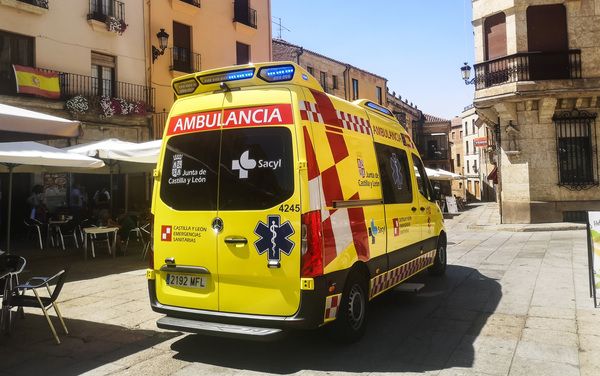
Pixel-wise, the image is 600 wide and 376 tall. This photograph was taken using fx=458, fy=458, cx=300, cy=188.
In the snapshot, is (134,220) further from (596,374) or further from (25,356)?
(596,374)

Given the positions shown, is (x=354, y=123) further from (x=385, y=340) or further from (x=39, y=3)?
(x=39, y=3)

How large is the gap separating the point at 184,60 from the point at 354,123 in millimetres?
16992

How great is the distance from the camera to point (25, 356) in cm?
448

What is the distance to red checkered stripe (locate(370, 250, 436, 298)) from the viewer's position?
200 inches

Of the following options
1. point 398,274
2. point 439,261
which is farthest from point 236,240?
point 439,261

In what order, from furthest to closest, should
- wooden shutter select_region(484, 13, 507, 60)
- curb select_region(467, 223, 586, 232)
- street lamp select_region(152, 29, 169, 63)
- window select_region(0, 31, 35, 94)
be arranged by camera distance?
street lamp select_region(152, 29, 169, 63)
wooden shutter select_region(484, 13, 507, 60)
curb select_region(467, 223, 586, 232)
window select_region(0, 31, 35, 94)

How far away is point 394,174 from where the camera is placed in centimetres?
588

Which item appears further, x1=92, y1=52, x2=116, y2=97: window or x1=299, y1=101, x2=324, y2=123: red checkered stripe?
x1=92, y1=52, x2=116, y2=97: window

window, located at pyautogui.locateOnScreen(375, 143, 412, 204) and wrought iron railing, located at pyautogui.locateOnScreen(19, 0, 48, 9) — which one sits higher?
wrought iron railing, located at pyautogui.locateOnScreen(19, 0, 48, 9)

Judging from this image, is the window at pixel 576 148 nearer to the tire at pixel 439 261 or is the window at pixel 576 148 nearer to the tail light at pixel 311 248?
the tire at pixel 439 261

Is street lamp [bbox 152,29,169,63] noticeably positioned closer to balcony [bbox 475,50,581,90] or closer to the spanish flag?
the spanish flag

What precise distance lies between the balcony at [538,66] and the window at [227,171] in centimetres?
1598

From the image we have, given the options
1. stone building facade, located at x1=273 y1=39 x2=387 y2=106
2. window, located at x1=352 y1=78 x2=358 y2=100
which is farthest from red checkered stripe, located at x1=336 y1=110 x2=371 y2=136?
window, located at x1=352 y1=78 x2=358 y2=100

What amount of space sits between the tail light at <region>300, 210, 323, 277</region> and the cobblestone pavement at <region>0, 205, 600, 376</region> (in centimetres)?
89
